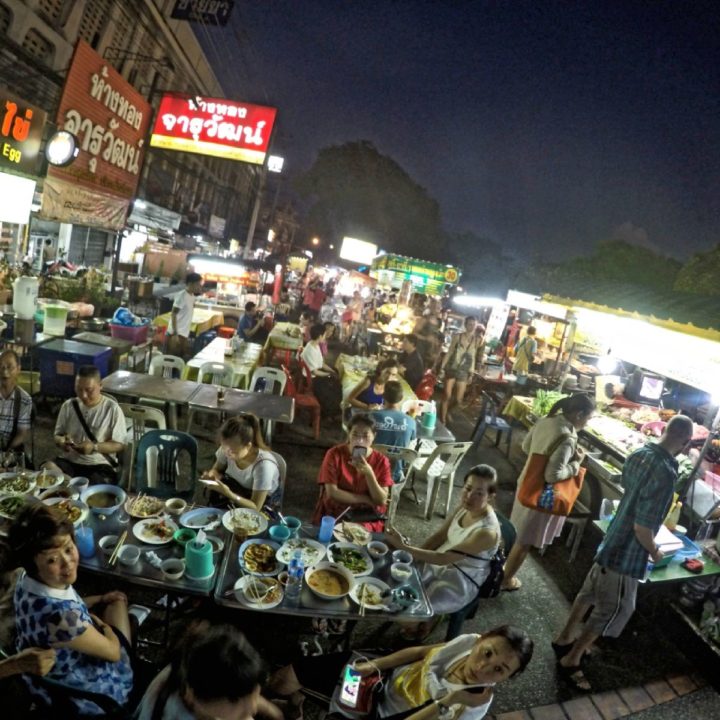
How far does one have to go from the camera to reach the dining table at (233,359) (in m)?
8.53

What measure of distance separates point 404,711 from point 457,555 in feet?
4.15

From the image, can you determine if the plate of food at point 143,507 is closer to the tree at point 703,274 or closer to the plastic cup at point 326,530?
the plastic cup at point 326,530

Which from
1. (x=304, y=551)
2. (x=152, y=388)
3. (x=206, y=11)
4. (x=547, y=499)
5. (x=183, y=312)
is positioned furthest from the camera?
(x=206, y=11)

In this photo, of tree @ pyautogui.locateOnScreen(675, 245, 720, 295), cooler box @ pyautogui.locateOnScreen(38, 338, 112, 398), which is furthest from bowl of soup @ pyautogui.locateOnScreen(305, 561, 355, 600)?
tree @ pyautogui.locateOnScreen(675, 245, 720, 295)

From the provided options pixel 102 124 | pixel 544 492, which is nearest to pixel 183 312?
pixel 102 124

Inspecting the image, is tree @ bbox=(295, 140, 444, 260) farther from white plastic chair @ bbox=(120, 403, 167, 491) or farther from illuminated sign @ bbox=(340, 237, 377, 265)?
white plastic chair @ bbox=(120, 403, 167, 491)

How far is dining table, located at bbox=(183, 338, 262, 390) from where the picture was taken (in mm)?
8531

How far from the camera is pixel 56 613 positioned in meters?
2.26

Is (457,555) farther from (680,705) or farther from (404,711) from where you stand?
(680,705)

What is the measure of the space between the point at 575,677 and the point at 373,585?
7.95ft

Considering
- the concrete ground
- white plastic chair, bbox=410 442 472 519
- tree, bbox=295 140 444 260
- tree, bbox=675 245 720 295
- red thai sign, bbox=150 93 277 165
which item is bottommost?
the concrete ground

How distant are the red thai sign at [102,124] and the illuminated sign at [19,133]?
0.40 meters

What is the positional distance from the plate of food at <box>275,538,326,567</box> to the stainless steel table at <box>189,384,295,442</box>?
2834 mm

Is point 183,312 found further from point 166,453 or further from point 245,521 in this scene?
point 245,521
